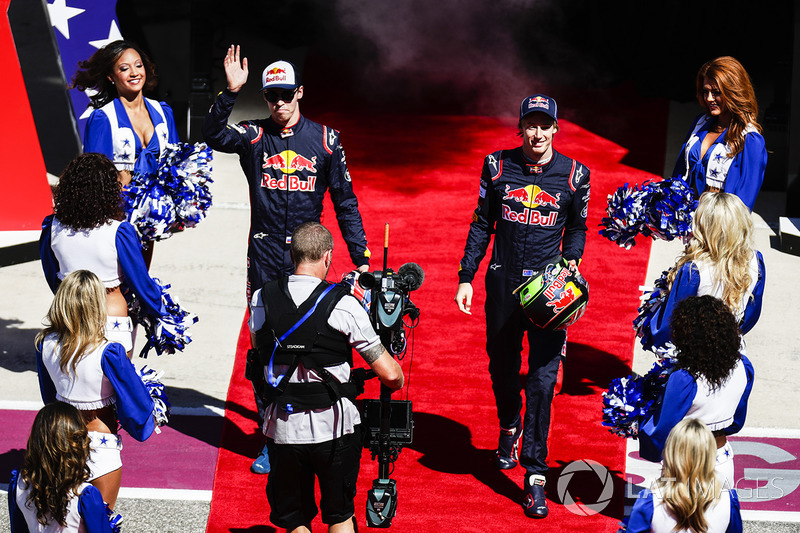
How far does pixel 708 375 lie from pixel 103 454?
2.81 meters

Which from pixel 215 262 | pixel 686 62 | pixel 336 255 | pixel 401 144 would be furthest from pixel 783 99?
pixel 215 262

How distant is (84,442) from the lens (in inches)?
168

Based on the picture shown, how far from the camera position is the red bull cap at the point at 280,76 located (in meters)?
6.23

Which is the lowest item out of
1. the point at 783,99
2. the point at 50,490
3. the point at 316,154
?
the point at 50,490

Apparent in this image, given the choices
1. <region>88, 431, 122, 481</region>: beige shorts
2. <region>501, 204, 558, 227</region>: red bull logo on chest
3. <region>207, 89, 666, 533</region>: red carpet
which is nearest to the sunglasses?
<region>501, 204, 558, 227</region>: red bull logo on chest

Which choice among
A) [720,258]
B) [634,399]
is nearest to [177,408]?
[634,399]

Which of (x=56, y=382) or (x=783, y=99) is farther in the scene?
(x=783, y=99)

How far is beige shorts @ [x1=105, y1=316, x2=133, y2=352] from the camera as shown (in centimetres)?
553

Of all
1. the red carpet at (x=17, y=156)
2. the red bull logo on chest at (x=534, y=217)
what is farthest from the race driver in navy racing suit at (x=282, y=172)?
the red carpet at (x=17, y=156)

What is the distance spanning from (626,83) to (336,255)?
6.78 metres

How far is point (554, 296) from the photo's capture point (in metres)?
5.80

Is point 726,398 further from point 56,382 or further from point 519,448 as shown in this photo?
point 56,382

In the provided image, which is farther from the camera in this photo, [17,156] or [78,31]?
[78,31]

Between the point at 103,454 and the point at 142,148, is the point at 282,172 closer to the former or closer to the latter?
the point at 142,148
